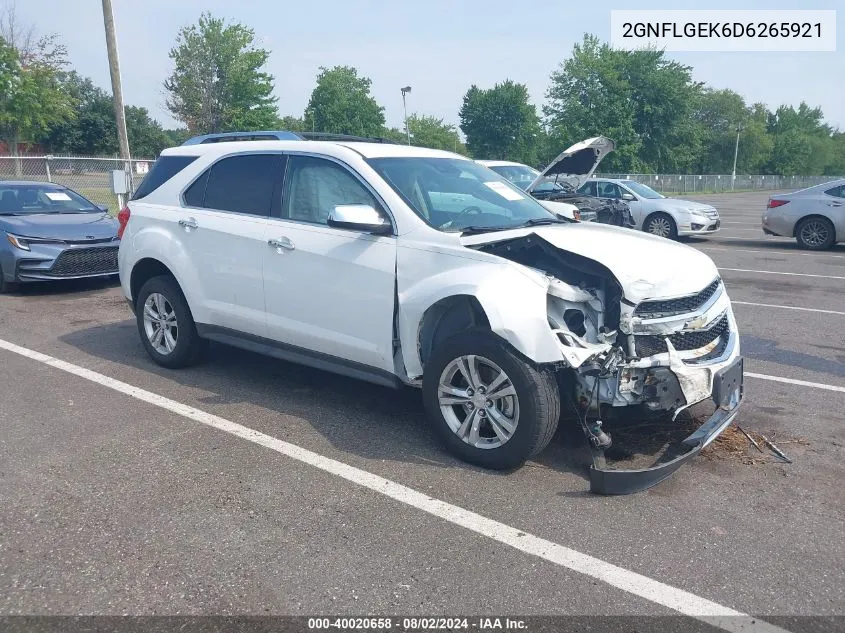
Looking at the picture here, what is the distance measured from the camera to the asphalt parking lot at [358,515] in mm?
2979

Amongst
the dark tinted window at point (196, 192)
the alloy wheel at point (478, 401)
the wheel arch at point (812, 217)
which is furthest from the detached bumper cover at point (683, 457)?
the wheel arch at point (812, 217)

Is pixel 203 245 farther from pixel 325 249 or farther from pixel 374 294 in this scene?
pixel 374 294

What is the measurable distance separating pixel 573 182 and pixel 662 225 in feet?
22.7

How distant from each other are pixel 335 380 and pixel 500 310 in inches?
91.7

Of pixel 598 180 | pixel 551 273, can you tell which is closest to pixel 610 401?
pixel 551 273

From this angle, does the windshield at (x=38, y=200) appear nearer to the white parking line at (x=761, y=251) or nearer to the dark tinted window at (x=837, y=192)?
the white parking line at (x=761, y=251)

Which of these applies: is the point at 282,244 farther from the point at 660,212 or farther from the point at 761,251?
the point at 660,212

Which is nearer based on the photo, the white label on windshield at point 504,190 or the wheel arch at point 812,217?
the white label on windshield at point 504,190

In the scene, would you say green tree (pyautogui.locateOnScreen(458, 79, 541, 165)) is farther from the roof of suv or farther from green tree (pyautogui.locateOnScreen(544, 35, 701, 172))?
the roof of suv

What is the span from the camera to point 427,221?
14.9ft

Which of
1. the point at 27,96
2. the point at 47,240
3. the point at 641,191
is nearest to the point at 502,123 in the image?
the point at 27,96

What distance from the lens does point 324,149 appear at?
16.7 feet

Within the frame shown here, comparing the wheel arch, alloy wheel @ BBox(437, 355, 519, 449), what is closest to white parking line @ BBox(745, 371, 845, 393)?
alloy wheel @ BBox(437, 355, 519, 449)

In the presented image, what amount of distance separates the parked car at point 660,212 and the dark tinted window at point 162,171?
1181 cm
